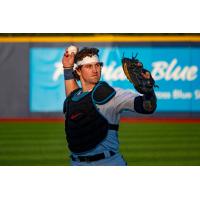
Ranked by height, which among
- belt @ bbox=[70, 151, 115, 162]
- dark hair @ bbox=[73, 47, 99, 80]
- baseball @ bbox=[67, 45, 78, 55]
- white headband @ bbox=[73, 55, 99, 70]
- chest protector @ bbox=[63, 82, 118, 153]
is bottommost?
belt @ bbox=[70, 151, 115, 162]

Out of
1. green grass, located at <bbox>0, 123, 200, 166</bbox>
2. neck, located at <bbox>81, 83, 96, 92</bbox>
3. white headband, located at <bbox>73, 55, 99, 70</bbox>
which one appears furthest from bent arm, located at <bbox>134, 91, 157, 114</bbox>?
white headband, located at <bbox>73, 55, 99, 70</bbox>

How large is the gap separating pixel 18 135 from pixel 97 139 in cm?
115

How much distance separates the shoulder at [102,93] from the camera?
7535 mm

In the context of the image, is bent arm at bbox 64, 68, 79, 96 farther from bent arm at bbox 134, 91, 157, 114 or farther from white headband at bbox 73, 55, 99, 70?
bent arm at bbox 134, 91, 157, 114

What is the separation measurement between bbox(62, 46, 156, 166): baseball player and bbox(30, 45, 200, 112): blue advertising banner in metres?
0.09

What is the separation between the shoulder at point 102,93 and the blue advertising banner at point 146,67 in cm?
9

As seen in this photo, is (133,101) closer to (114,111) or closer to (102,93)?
(114,111)

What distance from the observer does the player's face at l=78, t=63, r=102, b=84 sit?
7.63 m

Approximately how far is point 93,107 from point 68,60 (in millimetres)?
748

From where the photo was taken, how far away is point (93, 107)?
24.7 feet

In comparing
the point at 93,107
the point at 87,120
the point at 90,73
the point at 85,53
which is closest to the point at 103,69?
the point at 90,73

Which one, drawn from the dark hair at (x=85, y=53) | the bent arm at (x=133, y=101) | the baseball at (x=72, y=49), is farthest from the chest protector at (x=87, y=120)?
the baseball at (x=72, y=49)

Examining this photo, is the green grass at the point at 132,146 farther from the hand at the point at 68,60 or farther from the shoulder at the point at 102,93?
the hand at the point at 68,60

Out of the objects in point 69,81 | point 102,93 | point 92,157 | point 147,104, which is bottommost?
point 92,157
